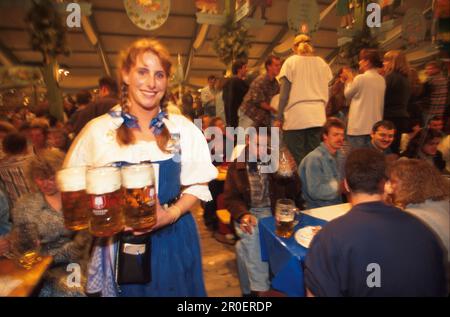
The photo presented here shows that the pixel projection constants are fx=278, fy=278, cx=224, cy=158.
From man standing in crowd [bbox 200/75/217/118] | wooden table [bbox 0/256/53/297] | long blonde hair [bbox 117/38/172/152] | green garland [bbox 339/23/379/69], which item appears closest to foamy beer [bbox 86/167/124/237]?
long blonde hair [bbox 117/38/172/152]

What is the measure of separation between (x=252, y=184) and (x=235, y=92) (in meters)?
1.90

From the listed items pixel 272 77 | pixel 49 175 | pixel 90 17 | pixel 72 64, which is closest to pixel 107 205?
pixel 49 175

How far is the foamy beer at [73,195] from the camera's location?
0.87m

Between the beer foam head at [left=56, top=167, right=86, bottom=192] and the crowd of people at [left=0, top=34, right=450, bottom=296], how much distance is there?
0.17 m

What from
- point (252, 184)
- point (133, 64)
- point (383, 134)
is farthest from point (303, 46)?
point (133, 64)

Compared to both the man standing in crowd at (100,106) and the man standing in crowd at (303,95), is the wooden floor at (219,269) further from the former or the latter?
the man standing in crowd at (100,106)

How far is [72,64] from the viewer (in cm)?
254

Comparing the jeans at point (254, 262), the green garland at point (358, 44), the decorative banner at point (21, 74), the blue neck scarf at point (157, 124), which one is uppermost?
the green garland at point (358, 44)

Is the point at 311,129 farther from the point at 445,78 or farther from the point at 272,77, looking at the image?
the point at 445,78

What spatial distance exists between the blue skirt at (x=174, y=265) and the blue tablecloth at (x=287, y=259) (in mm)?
433

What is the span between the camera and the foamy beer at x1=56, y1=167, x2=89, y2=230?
2.86 feet

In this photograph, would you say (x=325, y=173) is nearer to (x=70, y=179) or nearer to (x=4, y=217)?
(x=70, y=179)

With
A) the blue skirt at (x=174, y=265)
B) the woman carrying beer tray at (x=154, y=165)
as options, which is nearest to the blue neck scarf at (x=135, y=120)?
the woman carrying beer tray at (x=154, y=165)

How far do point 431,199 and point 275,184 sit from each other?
37.7 inches
